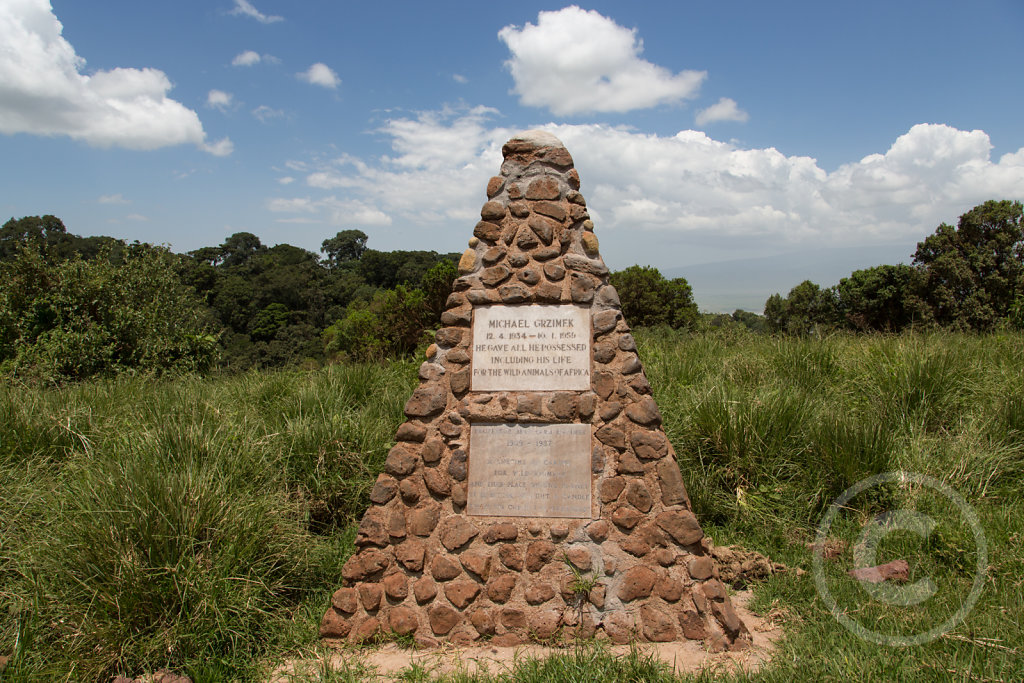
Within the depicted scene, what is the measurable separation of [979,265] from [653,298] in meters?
8.95

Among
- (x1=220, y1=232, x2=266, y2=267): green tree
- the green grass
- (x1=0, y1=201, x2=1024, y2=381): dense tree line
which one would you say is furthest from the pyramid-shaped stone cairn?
(x1=220, y1=232, x2=266, y2=267): green tree

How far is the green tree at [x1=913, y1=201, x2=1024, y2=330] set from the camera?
51.6 feet

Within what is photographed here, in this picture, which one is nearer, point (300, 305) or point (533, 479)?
point (533, 479)

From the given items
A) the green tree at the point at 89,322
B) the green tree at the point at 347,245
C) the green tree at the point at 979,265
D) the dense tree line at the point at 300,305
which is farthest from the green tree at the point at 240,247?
the green tree at the point at 979,265

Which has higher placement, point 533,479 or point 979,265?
point 979,265

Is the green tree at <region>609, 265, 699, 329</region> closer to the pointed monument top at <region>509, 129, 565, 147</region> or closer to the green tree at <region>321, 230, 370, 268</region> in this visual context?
the pointed monument top at <region>509, 129, 565, 147</region>

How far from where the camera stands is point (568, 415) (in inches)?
149

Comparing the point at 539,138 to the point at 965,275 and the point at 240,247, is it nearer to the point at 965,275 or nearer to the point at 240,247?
the point at 965,275

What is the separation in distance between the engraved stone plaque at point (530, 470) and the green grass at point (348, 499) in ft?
2.79

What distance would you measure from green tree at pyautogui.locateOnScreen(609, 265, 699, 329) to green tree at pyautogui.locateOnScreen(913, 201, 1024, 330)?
690 centimetres

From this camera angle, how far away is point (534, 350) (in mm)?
3855

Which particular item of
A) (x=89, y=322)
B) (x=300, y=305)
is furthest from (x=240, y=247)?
(x=89, y=322)

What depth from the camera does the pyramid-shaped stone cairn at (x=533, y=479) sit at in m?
3.62

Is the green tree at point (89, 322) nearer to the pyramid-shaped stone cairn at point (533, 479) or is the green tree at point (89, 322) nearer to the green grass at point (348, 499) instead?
the green grass at point (348, 499)
